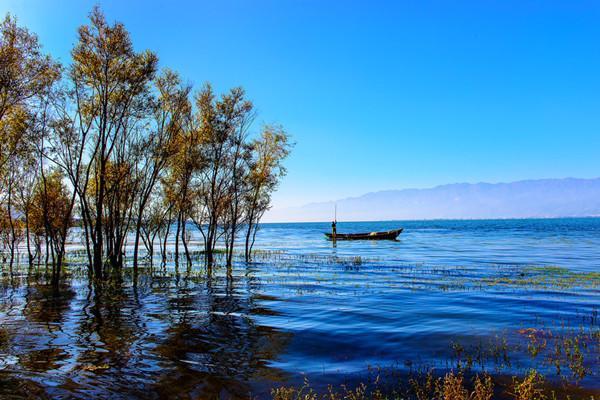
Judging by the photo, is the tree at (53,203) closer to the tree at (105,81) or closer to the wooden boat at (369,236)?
the tree at (105,81)

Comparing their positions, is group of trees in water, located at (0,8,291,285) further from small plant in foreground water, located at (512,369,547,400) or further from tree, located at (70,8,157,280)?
small plant in foreground water, located at (512,369,547,400)

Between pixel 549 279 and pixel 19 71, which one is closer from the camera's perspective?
pixel 19 71

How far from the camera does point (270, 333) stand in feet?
54.1

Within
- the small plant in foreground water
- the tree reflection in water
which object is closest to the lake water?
the tree reflection in water

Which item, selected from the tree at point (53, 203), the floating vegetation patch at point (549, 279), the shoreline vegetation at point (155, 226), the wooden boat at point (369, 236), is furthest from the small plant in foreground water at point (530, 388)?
the wooden boat at point (369, 236)

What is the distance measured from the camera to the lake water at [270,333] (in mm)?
11383

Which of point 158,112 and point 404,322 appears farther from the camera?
point 158,112

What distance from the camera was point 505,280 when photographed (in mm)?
31953

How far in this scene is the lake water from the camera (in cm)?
1138

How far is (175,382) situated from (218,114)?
32.7m

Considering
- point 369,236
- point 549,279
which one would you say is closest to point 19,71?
point 549,279

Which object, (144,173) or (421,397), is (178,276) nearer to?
(144,173)

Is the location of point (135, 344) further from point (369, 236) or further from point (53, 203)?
point (369, 236)

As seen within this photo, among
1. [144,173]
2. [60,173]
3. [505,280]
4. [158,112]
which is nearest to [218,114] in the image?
[158,112]
